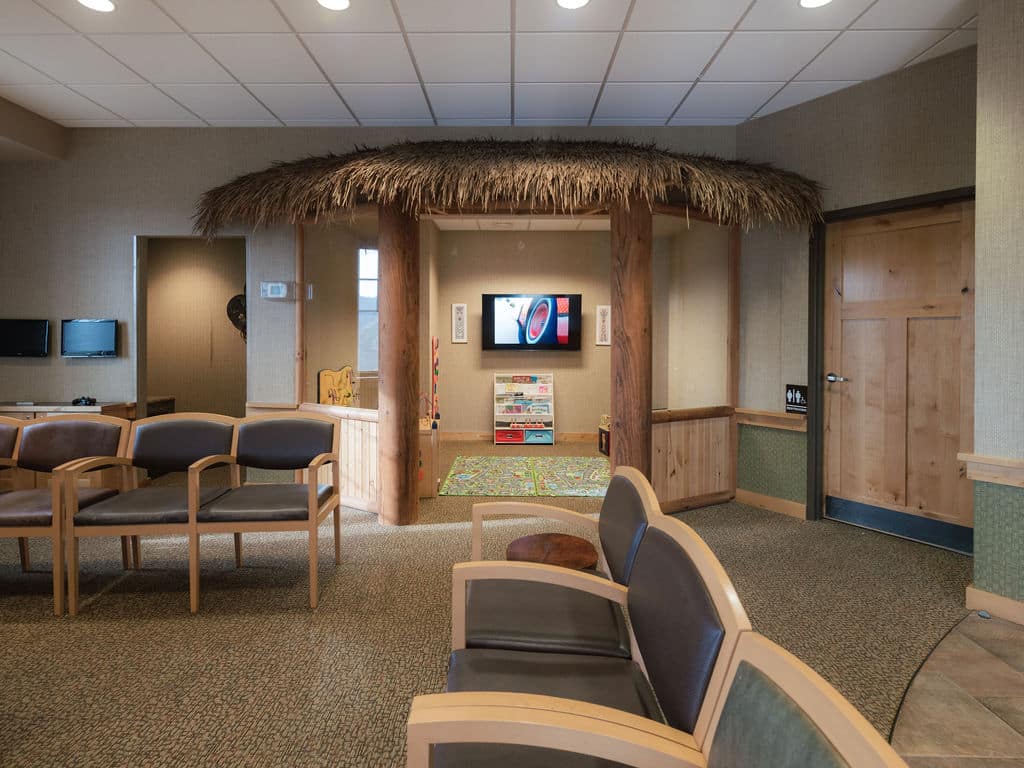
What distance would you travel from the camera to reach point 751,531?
4.11m

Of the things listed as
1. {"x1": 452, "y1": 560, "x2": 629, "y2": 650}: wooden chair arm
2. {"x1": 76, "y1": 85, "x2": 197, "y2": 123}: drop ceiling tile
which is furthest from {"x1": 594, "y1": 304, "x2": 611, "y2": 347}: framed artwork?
{"x1": 452, "y1": 560, "x2": 629, "y2": 650}: wooden chair arm

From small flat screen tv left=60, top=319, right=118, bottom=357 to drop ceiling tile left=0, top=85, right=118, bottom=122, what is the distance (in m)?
1.61

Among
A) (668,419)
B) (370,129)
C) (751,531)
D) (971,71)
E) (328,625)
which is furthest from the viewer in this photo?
(370,129)

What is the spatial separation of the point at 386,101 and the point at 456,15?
1.25 m

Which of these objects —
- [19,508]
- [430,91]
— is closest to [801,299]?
[430,91]

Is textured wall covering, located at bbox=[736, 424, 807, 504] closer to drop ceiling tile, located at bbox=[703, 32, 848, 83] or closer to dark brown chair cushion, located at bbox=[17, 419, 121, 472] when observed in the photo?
drop ceiling tile, located at bbox=[703, 32, 848, 83]

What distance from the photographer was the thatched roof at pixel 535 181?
3.92 m

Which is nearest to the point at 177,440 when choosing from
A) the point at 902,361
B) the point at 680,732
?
the point at 680,732

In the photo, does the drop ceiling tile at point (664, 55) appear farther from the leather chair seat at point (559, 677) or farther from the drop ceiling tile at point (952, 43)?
the leather chair seat at point (559, 677)

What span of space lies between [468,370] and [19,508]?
555cm

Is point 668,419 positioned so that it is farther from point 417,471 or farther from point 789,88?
point 789,88

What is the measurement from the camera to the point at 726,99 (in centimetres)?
429

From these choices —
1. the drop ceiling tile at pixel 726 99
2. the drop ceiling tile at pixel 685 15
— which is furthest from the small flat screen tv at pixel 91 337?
the drop ceiling tile at pixel 726 99

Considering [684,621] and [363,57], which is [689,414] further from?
[684,621]
